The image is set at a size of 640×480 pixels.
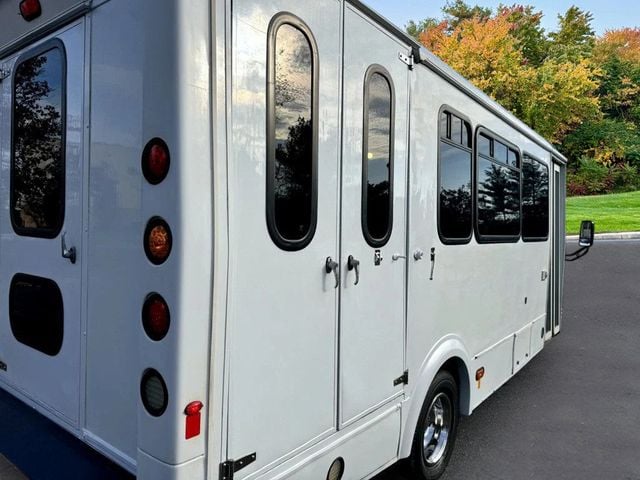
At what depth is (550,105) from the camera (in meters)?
24.5

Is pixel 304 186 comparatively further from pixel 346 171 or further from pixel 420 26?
pixel 420 26

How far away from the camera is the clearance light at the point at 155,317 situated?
1699 mm

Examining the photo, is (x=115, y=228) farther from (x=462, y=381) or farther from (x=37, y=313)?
(x=462, y=381)

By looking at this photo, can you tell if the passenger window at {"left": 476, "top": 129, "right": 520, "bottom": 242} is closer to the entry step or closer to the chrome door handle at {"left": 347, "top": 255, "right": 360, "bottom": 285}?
the chrome door handle at {"left": 347, "top": 255, "right": 360, "bottom": 285}

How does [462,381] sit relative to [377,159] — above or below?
below

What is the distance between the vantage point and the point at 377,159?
2611 millimetres

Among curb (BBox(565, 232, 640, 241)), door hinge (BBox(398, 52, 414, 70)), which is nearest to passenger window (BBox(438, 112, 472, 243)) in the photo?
door hinge (BBox(398, 52, 414, 70))

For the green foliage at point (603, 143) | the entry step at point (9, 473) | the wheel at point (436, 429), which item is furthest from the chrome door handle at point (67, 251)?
the green foliage at point (603, 143)

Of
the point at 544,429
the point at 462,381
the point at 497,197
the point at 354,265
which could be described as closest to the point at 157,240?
the point at 354,265

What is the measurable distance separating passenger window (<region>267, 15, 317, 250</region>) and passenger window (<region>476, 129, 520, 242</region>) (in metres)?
2.06

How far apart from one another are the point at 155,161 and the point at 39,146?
1129mm

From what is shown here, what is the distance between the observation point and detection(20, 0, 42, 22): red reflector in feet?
7.90

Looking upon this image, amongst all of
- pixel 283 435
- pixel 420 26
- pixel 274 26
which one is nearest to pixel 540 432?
pixel 283 435

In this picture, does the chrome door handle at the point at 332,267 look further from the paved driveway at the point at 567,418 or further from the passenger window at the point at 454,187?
the paved driveway at the point at 567,418
